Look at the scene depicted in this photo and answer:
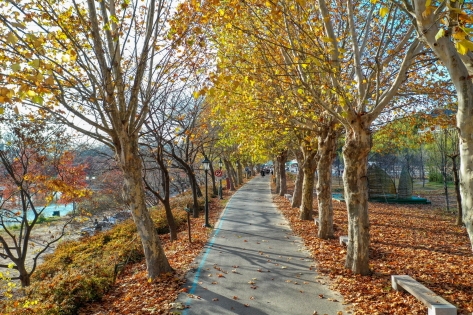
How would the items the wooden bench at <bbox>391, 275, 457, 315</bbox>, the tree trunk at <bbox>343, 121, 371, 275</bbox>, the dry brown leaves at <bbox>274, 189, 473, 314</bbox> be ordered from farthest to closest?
the tree trunk at <bbox>343, 121, 371, 275</bbox> < the dry brown leaves at <bbox>274, 189, 473, 314</bbox> < the wooden bench at <bbox>391, 275, 457, 315</bbox>

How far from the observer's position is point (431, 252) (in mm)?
9133

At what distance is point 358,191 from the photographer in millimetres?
7051

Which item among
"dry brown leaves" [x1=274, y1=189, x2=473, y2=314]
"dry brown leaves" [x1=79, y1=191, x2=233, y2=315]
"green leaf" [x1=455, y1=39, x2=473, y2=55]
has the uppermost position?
"green leaf" [x1=455, y1=39, x2=473, y2=55]

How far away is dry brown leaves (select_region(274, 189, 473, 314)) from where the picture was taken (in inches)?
228

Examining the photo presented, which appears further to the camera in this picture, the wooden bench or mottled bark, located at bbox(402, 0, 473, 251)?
the wooden bench

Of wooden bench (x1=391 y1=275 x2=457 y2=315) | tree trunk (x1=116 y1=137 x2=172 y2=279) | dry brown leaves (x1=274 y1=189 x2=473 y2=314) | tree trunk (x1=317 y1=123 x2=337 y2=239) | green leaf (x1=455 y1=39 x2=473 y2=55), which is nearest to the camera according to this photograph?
green leaf (x1=455 y1=39 x2=473 y2=55)

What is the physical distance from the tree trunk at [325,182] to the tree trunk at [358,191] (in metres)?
3.70

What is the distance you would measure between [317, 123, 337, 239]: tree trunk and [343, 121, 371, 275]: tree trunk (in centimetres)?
370

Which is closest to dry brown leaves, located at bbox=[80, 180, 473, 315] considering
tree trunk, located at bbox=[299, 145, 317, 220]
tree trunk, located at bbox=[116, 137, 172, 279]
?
tree trunk, located at bbox=[116, 137, 172, 279]

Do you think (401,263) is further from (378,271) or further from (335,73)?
(335,73)

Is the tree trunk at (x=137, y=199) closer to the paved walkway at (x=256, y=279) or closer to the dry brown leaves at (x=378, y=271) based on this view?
the dry brown leaves at (x=378, y=271)

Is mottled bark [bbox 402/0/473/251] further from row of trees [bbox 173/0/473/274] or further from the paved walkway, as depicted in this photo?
the paved walkway

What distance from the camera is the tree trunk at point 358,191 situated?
273 inches

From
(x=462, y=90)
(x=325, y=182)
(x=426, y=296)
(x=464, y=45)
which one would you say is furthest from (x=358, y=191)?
(x=464, y=45)
